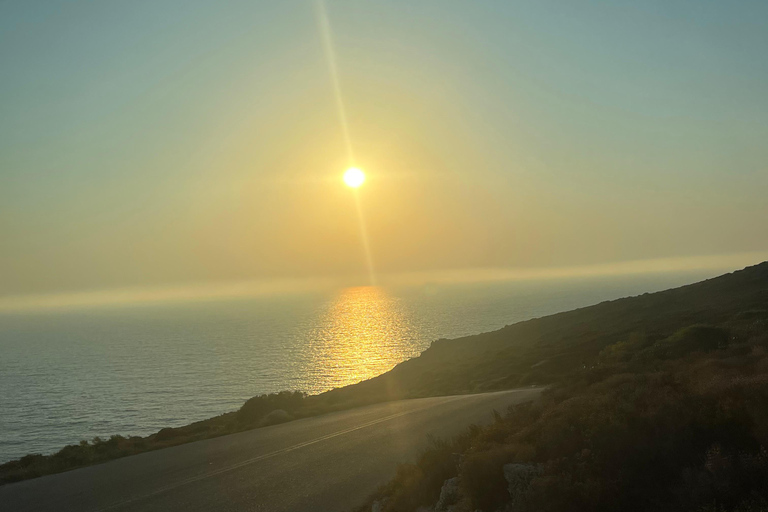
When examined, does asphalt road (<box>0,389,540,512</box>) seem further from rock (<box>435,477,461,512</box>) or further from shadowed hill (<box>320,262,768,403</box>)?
shadowed hill (<box>320,262,768,403</box>)

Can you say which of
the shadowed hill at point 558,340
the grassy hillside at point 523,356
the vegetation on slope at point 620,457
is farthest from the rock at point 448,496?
the shadowed hill at point 558,340

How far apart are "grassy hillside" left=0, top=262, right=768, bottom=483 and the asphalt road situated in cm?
325

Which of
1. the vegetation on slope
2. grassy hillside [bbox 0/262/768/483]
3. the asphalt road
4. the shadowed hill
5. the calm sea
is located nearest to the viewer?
the vegetation on slope

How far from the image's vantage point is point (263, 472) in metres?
17.4

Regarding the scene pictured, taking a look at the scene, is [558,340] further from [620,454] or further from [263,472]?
[620,454]

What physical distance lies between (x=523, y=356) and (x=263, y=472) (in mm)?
31546

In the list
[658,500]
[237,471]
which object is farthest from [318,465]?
[658,500]

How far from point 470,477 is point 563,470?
6.40ft

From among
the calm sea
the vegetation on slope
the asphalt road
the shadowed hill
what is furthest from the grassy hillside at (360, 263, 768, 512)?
the calm sea

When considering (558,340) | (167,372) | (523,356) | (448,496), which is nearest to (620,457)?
(448,496)

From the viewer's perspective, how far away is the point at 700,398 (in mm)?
11016

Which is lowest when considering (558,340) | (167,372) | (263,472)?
(263,472)

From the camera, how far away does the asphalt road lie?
15.0 m

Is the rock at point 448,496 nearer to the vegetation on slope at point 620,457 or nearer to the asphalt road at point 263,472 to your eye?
the vegetation on slope at point 620,457
